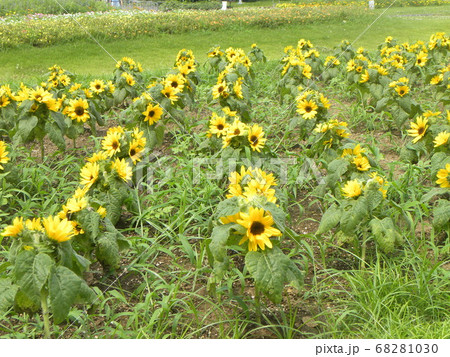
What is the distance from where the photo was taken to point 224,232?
1.67 m

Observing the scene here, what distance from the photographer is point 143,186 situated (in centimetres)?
308

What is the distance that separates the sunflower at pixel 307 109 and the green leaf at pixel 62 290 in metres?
2.13

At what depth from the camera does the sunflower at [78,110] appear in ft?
11.3

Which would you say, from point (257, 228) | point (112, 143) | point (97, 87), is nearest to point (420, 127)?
point (257, 228)

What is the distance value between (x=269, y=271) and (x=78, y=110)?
7.70 feet

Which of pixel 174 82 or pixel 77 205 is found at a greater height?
pixel 174 82

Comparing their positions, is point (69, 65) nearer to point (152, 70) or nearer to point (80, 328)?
point (80, 328)

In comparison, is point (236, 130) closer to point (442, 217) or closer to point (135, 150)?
point (135, 150)

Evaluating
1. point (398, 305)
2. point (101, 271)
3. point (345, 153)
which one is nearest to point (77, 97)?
point (101, 271)

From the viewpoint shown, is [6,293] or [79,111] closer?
[6,293]

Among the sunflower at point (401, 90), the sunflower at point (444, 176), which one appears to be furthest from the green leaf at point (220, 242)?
the sunflower at point (401, 90)

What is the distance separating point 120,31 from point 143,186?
1.16m

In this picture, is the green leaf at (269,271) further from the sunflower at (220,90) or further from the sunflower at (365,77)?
the sunflower at (365,77)

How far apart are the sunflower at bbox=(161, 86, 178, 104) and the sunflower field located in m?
0.01
